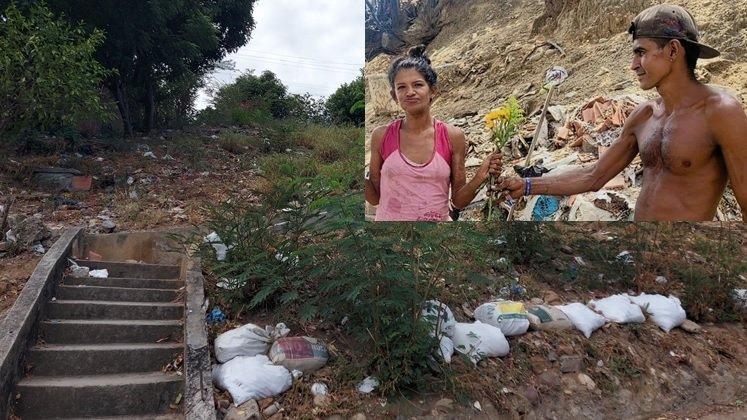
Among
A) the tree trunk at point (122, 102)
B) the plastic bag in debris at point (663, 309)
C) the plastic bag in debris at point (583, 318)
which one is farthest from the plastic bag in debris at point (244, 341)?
the tree trunk at point (122, 102)

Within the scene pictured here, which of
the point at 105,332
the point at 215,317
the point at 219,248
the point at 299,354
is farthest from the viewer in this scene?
the point at 219,248

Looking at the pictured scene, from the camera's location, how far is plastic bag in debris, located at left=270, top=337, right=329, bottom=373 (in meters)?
3.01

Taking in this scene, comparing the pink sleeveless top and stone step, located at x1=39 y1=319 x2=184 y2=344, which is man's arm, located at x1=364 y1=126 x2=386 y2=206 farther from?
stone step, located at x1=39 y1=319 x2=184 y2=344

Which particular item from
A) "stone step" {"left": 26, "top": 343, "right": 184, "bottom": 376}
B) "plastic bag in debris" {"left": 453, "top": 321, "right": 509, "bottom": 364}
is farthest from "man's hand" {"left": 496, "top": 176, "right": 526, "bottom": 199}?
"stone step" {"left": 26, "top": 343, "right": 184, "bottom": 376}

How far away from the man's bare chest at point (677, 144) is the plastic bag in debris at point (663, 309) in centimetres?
216

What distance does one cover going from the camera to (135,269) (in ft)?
14.6

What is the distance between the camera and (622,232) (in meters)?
4.89

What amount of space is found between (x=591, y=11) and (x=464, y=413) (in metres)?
2.23

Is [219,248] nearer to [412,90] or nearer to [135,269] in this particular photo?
[135,269]

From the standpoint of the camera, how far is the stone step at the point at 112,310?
3.56 meters

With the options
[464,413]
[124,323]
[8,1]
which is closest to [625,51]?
[464,413]

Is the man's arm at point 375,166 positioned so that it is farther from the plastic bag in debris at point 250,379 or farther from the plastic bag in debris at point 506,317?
the plastic bag in debris at point 506,317

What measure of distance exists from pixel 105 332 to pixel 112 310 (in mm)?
306

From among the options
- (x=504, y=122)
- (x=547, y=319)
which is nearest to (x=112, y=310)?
(x=504, y=122)
